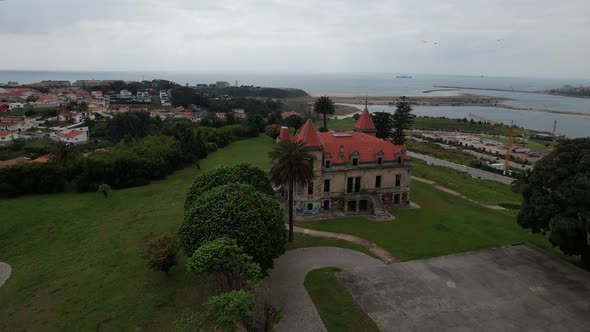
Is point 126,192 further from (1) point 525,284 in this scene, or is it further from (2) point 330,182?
(1) point 525,284

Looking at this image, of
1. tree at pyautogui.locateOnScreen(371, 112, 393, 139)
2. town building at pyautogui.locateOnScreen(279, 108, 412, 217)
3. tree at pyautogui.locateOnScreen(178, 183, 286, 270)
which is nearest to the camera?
tree at pyautogui.locateOnScreen(178, 183, 286, 270)

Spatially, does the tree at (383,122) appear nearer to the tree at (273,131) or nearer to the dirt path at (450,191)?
the dirt path at (450,191)

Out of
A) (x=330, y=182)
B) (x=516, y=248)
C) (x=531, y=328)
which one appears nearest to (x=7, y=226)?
(x=330, y=182)

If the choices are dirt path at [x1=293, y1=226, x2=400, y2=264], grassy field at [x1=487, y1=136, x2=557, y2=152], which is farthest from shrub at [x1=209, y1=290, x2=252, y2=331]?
grassy field at [x1=487, y1=136, x2=557, y2=152]

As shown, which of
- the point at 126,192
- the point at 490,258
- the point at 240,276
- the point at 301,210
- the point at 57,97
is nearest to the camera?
the point at 240,276

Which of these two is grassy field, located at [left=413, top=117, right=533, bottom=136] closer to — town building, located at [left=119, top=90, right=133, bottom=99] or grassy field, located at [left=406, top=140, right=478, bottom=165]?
grassy field, located at [left=406, top=140, right=478, bottom=165]

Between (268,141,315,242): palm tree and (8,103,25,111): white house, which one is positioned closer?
(268,141,315,242): palm tree
